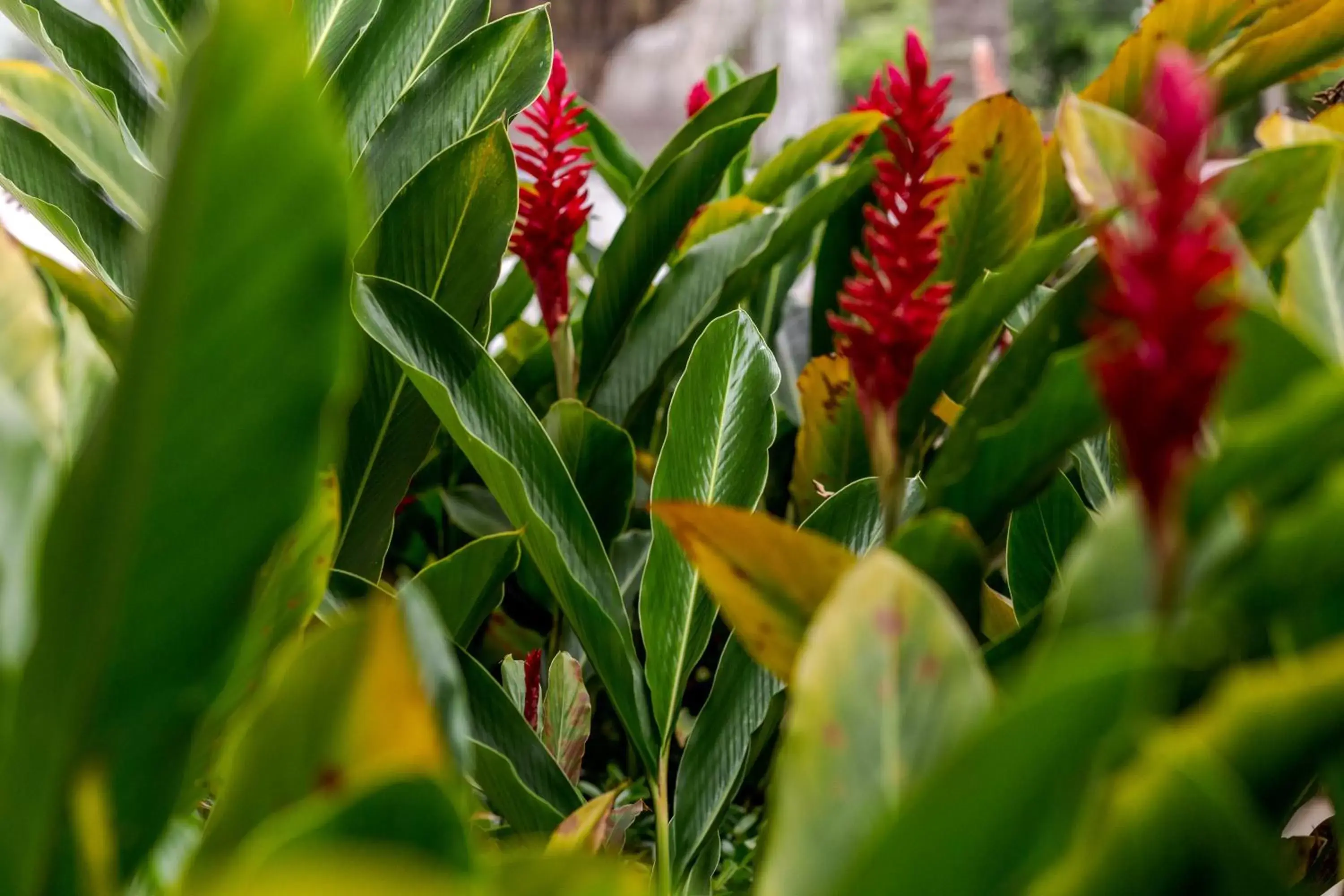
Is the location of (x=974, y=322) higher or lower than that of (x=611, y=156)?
lower

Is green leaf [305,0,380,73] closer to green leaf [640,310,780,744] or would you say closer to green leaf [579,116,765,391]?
green leaf [579,116,765,391]

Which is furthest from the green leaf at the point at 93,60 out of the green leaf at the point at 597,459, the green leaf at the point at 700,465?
the green leaf at the point at 700,465

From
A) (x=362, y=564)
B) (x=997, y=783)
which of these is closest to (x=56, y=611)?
(x=997, y=783)

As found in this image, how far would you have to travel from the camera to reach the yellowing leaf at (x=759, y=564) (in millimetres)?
373

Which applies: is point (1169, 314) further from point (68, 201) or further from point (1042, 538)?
point (68, 201)

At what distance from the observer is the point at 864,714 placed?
304mm

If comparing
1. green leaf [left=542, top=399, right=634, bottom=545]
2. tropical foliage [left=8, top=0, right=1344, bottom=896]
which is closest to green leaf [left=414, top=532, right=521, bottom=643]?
tropical foliage [left=8, top=0, right=1344, bottom=896]

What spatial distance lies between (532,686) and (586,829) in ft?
0.80

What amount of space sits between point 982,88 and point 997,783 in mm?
1070

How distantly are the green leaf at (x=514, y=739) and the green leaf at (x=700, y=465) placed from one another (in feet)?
0.22

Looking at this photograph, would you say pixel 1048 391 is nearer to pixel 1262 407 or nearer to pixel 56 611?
pixel 1262 407

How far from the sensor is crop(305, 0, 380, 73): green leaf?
85 cm

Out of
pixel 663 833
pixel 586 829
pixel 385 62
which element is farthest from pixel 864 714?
pixel 385 62

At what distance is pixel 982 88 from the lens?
46.5 inches
